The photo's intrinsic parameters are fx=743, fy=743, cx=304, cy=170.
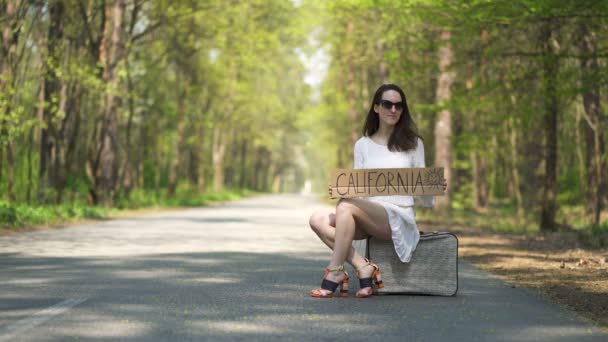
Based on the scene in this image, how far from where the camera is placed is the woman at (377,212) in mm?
6441

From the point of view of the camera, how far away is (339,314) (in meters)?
5.64

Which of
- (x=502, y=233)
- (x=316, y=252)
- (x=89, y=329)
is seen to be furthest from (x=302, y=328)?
(x=502, y=233)

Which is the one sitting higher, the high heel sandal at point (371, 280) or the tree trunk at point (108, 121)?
the tree trunk at point (108, 121)

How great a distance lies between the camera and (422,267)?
6.66 meters

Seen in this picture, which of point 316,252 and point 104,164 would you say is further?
point 104,164

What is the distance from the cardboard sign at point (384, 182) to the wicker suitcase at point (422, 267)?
17.5 inches

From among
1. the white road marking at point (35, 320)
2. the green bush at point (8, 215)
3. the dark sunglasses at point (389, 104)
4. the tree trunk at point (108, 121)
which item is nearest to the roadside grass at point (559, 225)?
the dark sunglasses at point (389, 104)

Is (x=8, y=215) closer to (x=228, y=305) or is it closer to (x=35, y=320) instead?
(x=228, y=305)

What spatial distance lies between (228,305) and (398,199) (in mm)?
1818

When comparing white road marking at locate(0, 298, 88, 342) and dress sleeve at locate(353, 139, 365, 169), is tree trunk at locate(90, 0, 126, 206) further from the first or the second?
white road marking at locate(0, 298, 88, 342)

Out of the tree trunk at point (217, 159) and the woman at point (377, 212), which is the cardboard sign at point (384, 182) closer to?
the woman at point (377, 212)

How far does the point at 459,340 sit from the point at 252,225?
13748 mm

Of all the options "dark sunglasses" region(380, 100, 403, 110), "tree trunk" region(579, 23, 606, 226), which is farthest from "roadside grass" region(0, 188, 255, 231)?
"tree trunk" region(579, 23, 606, 226)

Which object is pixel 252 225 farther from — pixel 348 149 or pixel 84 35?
pixel 348 149
